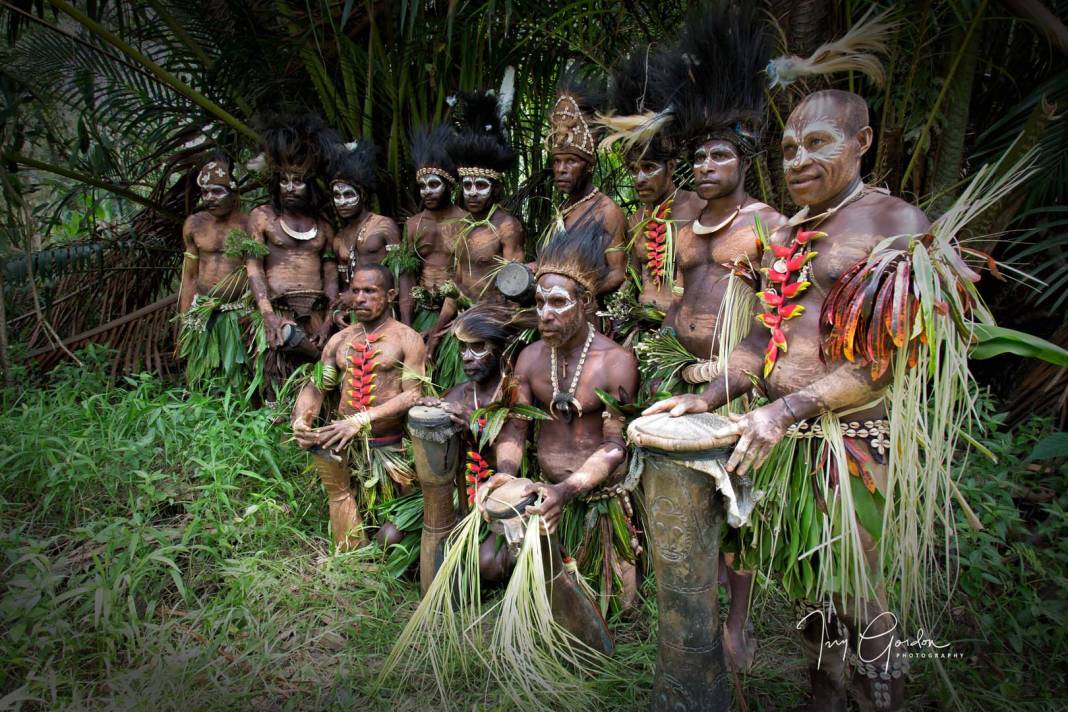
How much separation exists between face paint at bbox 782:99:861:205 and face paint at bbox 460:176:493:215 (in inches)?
94.5

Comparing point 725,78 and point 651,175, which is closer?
point 725,78

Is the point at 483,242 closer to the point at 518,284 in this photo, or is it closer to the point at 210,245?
the point at 518,284

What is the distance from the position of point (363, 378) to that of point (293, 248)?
158cm

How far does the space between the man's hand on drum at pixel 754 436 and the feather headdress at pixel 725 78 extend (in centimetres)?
140

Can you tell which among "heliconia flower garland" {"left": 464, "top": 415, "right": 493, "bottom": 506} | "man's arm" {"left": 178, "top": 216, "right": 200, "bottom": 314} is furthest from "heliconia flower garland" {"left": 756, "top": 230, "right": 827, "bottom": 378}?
"man's arm" {"left": 178, "top": 216, "right": 200, "bottom": 314}

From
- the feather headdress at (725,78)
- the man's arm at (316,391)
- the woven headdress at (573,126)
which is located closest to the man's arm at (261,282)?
the man's arm at (316,391)

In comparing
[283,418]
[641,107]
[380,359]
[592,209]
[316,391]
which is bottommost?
[283,418]

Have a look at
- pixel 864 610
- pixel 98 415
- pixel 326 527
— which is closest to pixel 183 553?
pixel 326 527

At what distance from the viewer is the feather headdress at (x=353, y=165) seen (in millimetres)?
4676

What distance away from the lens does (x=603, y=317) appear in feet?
12.1

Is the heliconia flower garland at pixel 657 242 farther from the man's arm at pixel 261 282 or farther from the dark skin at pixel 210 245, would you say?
the dark skin at pixel 210 245

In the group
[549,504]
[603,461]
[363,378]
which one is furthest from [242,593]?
[603,461]

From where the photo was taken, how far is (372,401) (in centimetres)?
370

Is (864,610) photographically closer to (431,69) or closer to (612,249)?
(612,249)
